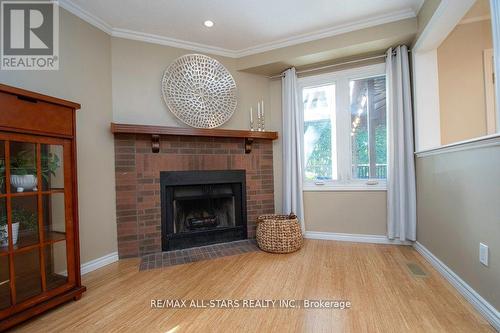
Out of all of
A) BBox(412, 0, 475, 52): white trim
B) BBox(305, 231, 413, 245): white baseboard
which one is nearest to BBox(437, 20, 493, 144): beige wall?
BBox(412, 0, 475, 52): white trim

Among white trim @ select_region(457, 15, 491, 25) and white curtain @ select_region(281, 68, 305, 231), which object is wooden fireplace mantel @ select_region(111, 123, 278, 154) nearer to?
white curtain @ select_region(281, 68, 305, 231)

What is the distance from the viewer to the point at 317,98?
3.05 meters

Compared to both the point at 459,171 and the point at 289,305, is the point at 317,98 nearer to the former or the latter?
the point at 459,171

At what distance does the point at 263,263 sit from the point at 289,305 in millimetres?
719

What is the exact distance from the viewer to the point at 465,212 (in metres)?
1.64

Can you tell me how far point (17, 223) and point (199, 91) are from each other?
6.43 feet

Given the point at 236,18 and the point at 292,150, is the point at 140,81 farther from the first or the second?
the point at 292,150

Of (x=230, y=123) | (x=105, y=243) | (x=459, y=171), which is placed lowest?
(x=105, y=243)

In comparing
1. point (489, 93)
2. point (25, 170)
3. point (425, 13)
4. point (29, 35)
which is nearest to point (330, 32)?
point (425, 13)

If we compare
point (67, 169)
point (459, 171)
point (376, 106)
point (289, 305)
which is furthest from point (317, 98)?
point (67, 169)

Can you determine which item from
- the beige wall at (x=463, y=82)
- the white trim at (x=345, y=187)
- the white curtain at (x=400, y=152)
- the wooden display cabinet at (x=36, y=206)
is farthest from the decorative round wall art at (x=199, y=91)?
the beige wall at (x=463, y=82)

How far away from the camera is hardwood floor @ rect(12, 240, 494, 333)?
1364 mm

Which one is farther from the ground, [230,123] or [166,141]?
[230,123]

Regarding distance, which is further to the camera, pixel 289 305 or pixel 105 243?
pixel 105 243
